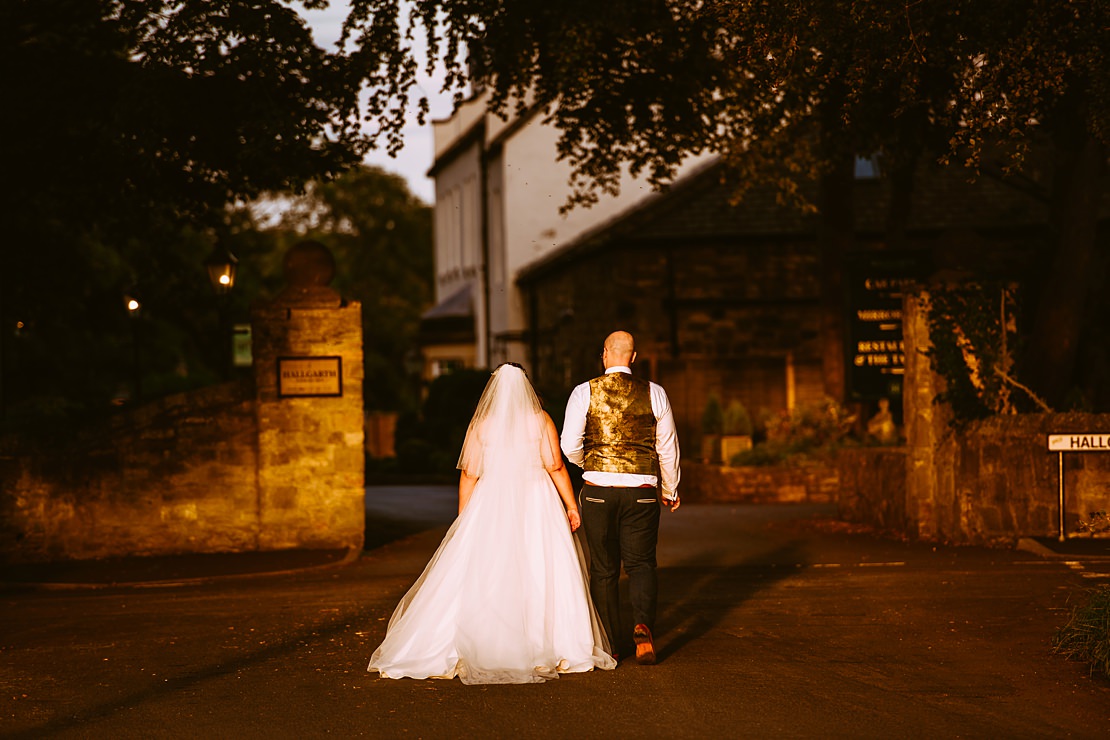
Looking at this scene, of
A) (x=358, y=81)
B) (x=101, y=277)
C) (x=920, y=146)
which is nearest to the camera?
(x=358, y=81)

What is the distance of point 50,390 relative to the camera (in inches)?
1497

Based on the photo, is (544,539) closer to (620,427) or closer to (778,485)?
(620,427)

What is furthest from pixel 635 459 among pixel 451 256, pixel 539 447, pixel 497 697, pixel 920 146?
pixel 451 256

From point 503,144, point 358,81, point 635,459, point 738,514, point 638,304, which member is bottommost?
point 738,514

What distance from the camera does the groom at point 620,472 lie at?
873 centimetres

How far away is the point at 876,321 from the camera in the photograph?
2211 cm

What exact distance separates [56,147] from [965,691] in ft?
44.6

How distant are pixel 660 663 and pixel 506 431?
5.63 feet

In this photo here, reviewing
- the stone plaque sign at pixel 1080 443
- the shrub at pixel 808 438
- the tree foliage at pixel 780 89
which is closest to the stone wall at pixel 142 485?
the tree foliage at pixel 780 89

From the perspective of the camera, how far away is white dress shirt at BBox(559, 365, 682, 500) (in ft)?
28.6

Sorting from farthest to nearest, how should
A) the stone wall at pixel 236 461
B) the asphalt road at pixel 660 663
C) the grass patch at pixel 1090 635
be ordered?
the stone wall at pixel 236 461 → the grass patch at pixel 1090 635 → the asphalt road at pixel 660 663

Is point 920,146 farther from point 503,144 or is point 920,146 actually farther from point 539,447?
point 503,144

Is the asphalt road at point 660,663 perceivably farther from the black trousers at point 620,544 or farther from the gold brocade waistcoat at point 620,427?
the gold brocade waistcoat at point 620,427

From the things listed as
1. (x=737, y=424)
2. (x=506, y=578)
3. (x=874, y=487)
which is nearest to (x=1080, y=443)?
(x=874, y=487)
